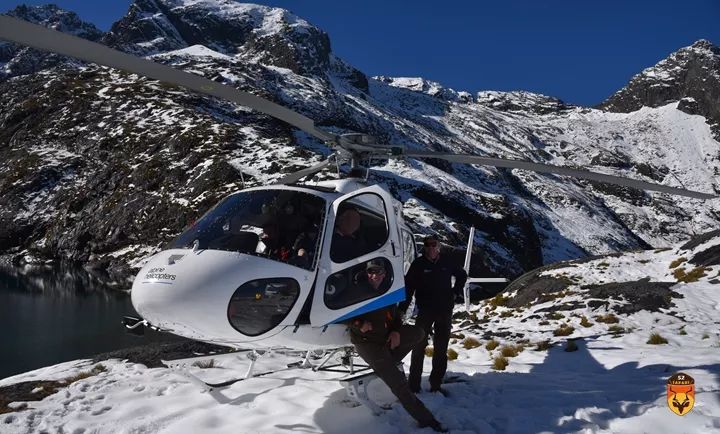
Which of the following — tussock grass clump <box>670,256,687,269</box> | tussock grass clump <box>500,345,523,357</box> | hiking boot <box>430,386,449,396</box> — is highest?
tussock grass clump <box>670,256,687,269</box>

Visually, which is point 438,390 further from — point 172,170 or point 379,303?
point 172,170

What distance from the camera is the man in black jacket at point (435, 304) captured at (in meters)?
7.40

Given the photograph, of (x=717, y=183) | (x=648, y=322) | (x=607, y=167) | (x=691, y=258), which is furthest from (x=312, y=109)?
(x=717, y=183)

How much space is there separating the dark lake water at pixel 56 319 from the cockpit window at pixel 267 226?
13.4 m

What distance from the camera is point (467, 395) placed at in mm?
7301

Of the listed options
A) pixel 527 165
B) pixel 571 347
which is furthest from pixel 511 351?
pixel 527 165

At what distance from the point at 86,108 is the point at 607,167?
565ft

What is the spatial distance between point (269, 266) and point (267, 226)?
793 mm

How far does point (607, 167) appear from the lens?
621 feet

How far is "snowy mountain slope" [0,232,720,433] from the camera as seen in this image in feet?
20.1

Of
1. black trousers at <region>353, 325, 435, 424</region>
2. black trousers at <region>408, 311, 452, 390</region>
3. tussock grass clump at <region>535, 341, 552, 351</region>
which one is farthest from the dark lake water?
black trousers at <region>353, 325, 435, 424</region>

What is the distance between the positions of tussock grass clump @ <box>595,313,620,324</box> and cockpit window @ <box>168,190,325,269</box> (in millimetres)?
10155

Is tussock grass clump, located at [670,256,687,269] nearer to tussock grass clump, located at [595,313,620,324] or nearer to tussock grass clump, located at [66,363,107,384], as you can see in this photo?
tussock grass clump, located at [595,313,620,324]

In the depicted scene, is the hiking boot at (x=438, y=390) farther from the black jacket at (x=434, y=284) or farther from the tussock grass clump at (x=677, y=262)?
the tussock grass clump at (x=677, y=262)
